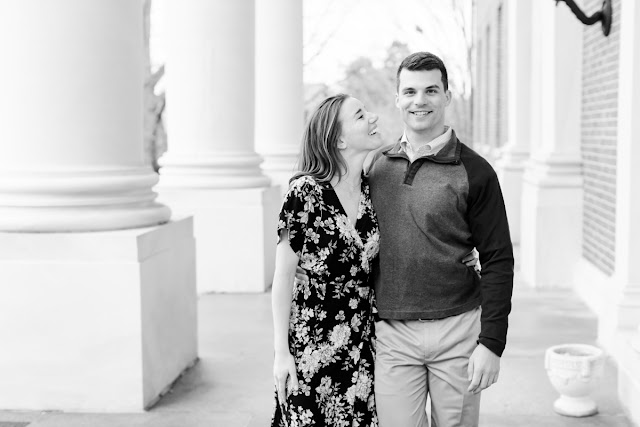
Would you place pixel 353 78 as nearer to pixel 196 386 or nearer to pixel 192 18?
pixel 192 18

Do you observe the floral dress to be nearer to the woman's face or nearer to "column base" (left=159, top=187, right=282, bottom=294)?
the woman's face

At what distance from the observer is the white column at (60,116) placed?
19.9 feet

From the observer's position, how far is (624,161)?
7.54m

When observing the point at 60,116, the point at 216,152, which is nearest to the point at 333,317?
the point at 60,116

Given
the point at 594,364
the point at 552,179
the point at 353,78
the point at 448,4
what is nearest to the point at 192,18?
the point at 552,179

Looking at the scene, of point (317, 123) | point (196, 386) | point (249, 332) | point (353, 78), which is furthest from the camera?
point (353, 78)

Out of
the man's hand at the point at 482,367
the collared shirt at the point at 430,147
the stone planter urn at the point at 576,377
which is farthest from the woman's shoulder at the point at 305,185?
the stone planter urn at the point at 576,377

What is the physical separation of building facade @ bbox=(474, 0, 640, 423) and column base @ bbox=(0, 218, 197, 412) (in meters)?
3.31

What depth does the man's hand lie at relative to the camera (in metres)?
3.61

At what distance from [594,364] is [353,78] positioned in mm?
39598

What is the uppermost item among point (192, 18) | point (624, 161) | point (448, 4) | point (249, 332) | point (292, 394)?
point (448, 4)

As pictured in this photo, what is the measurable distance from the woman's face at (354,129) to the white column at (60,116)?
9.61 feet

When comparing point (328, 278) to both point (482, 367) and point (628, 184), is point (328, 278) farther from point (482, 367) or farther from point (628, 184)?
point (628, 184)

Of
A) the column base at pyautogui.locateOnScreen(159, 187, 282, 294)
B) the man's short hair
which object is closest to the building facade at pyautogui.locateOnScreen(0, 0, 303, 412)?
the man's short hair
